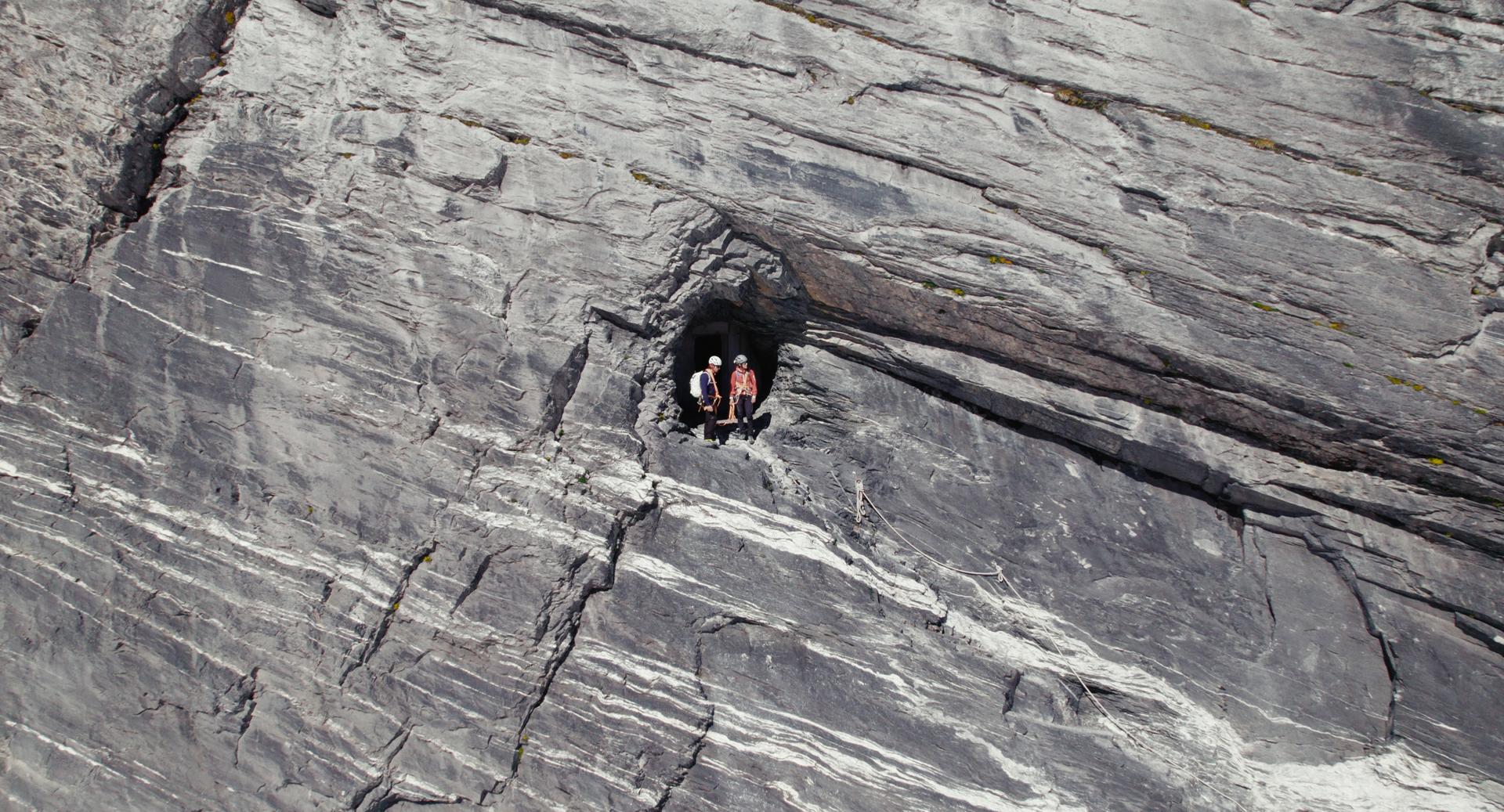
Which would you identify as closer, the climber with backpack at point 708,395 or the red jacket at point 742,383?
the climber with backpack at point 708,395

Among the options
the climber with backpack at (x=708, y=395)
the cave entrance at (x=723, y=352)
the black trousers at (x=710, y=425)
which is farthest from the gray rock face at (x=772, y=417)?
the cave entrance at (x=723, y=352)

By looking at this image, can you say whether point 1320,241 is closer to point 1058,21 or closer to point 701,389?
point 1058,21

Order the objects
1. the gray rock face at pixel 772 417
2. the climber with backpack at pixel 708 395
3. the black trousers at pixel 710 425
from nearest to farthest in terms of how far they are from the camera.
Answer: the gray rock face at pixel 772 417, the climber with backpack at pixel 708 395, the black trousers at pixel 710 425

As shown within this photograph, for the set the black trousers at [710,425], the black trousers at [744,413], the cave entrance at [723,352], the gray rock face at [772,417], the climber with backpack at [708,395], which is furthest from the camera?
the cave entrance at [723,352]

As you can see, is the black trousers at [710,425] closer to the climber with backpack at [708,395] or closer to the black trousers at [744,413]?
the climber with backpack at [708,395]

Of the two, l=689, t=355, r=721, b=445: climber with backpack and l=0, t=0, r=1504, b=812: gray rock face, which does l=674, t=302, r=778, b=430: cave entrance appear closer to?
l=689, t=355, r=721, b=445: climber with backpack

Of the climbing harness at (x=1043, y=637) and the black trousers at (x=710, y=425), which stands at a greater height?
the black trousers at (x=710, y=425)

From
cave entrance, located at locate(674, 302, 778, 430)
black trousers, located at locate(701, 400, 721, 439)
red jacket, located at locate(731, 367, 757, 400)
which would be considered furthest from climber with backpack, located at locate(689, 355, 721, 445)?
cave entrance, located at locate(674, 302, 778, 430)
